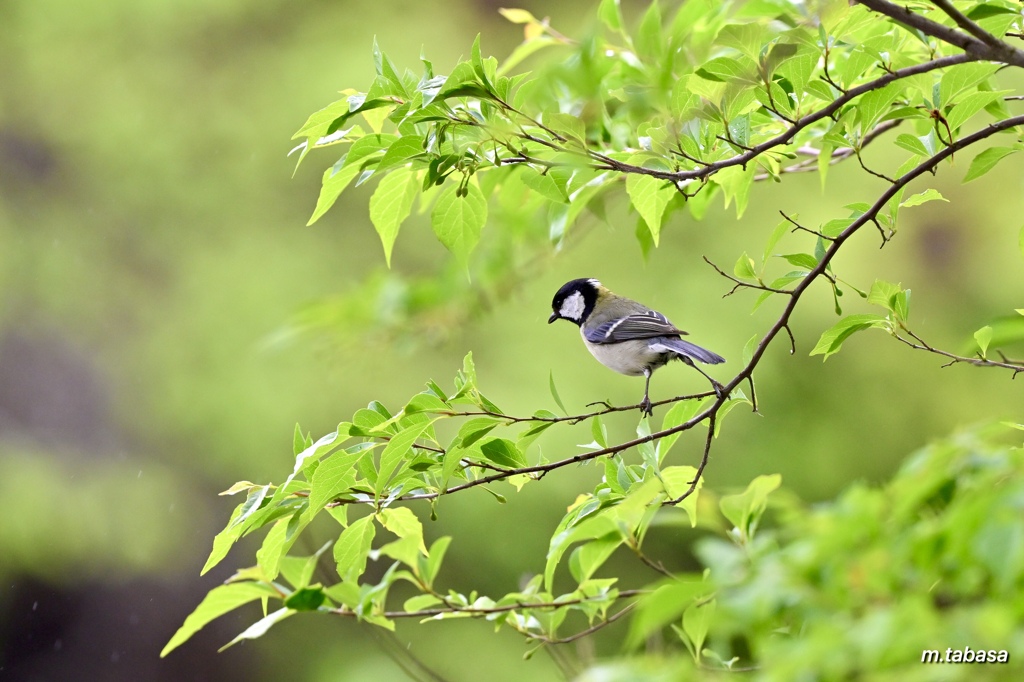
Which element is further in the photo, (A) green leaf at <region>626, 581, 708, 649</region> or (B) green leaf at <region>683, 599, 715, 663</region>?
(B) green leaf at <region>683, 599, 715, 663</region>

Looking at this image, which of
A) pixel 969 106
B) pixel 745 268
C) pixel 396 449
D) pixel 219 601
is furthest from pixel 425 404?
pixel 969 106

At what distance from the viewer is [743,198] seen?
140 cm

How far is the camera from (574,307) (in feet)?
8.87

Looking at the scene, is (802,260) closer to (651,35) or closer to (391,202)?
(651,35)

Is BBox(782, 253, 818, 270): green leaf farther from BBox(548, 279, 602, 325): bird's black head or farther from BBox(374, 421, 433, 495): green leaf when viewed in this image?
BBox(548, 279, 602, 325): bird's black head

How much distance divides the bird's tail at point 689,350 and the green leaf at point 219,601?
112 cm

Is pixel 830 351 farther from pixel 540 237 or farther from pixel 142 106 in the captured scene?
pixel 142 106

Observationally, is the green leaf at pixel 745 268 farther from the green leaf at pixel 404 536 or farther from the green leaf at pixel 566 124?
the green leaf at pixel 404 536

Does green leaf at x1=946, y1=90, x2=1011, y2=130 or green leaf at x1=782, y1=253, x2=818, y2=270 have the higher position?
green leaf at x1=946, y1=90, x2=1011, y2=130

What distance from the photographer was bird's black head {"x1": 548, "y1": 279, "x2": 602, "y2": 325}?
8.63ft

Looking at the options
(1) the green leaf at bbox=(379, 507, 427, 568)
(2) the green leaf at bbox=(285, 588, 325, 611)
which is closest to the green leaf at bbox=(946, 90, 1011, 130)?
(1) the green leaf at bbox=(379, 507, 427, 568)

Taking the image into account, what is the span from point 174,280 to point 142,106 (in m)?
0.95

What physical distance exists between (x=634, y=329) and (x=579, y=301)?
1.64 ft

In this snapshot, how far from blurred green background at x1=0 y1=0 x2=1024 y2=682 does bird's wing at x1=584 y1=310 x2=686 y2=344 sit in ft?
4.73
